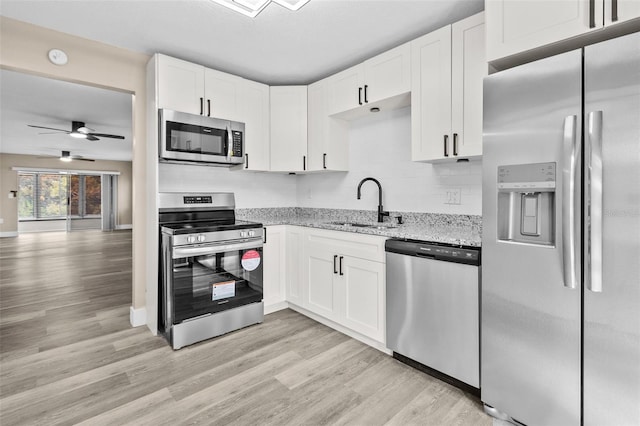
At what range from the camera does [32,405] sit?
1855mm

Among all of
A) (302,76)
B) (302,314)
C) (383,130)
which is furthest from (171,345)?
(302,76)

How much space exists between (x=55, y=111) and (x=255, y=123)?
3761mm

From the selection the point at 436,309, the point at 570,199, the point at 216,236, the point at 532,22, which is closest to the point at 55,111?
the point at 216,236

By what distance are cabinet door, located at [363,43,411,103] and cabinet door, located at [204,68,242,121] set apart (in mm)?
1301

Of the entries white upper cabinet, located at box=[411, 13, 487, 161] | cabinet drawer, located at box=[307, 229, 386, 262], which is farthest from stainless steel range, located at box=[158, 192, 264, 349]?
white upper cabinet, located at box=[411, 13, 487, 161]

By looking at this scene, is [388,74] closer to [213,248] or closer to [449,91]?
[449,91]

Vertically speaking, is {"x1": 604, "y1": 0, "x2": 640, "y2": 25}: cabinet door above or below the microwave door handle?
above

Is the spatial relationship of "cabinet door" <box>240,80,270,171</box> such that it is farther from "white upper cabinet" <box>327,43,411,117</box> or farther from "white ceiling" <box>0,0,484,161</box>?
"white upper cabinet" <box>327,43,411,117</box>

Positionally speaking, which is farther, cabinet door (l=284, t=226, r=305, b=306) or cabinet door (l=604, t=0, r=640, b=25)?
cabinet door (l=284, t=226, r=305, b=306)

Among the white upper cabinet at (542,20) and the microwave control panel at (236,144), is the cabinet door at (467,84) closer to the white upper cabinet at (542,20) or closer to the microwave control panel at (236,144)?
the white upper cabinet at (542,20)

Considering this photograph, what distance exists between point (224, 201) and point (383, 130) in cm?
180

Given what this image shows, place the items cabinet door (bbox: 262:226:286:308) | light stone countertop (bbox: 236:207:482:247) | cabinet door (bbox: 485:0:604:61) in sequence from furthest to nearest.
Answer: cabinet door (bbox: 262:226:286:308)
light stone countertop (bbox: 236:207:482:247)
cabinet door (bbox: 485:0:604:61)

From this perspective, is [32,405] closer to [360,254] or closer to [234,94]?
[360,254]

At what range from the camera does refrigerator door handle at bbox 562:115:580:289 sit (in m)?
1.42
